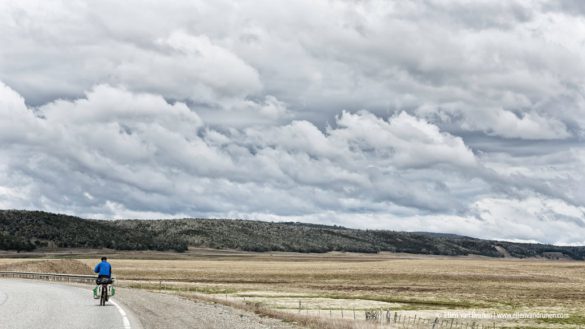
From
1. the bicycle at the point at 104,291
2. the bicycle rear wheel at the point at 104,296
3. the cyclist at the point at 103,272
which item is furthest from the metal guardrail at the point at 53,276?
the bicycle rear wheel at the point at 104,296

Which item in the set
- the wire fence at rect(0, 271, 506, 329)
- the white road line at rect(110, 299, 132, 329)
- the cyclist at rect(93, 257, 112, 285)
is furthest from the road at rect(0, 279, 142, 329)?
the wire fence at rect(0, 271, 506, 329)

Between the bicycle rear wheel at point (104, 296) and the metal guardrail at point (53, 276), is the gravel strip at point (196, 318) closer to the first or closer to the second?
the bicycle rear wheel at point (104, 296)

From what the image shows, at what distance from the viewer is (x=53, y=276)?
69062 millimetres

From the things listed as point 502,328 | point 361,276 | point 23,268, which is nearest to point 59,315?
point 502,328

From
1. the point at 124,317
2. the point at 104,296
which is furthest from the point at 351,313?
the point at 124,317

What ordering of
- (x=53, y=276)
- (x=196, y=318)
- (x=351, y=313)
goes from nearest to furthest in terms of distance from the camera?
(x=196, y=318)
(x=351, y=313)
(x=53, y=276)

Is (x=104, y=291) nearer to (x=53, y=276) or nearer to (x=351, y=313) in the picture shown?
(x=351, y=313)

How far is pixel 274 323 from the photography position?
2684cm

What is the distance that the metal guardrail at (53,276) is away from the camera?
2566 inches

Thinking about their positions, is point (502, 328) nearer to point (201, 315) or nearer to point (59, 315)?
point (201, 315)

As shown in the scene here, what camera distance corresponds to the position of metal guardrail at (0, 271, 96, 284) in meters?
65.2

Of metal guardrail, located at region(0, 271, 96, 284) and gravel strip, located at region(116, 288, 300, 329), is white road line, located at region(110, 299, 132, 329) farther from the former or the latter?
metal guardrail, located at region(0, 271, 96, 284)

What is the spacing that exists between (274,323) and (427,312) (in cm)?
2229

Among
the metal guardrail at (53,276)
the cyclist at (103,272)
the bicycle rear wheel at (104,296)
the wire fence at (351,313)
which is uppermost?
the cyclist at (103,272)
